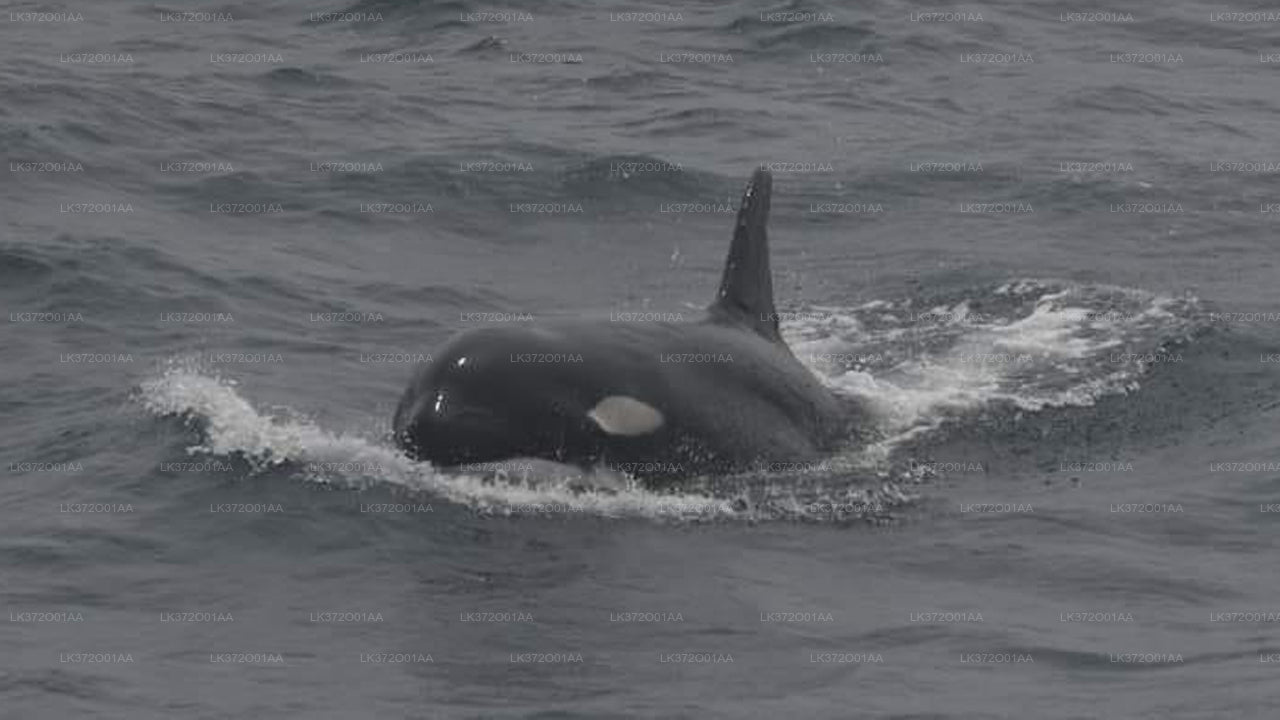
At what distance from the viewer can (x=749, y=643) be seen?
1443 centimetres

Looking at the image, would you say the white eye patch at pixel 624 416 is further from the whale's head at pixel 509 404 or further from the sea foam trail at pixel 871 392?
the sea foam trail at pixel 871 392

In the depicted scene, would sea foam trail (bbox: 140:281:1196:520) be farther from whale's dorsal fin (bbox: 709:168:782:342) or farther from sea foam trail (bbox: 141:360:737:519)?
whale's dorsal fin (bbox: 709:168:782:342)

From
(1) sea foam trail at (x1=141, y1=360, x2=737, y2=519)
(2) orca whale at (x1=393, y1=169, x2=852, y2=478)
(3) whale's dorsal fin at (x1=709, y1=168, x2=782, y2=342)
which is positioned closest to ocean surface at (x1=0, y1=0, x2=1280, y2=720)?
(1) sea foam trail at (x1=141, y1=360, x2=737, y2=519)

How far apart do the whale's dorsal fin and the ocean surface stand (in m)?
1.45

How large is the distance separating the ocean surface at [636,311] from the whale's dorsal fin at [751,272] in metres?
1.45

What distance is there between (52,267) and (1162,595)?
12564 mm

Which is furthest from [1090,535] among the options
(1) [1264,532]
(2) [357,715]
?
(2) [357,715]

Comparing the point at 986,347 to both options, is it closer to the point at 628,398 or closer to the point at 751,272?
the point at 751,272

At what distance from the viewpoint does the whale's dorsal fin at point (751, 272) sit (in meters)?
19.6

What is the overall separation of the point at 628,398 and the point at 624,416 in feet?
0.52

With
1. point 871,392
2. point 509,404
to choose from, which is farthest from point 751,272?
point 509,404

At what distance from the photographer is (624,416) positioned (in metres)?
16.8

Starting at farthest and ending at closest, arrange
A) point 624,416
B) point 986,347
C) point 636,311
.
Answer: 1. point 636,311
2. point 986,347
3. point 624,416

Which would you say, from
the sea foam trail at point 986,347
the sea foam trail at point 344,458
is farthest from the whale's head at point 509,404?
the sea foam trail at point 986,347
